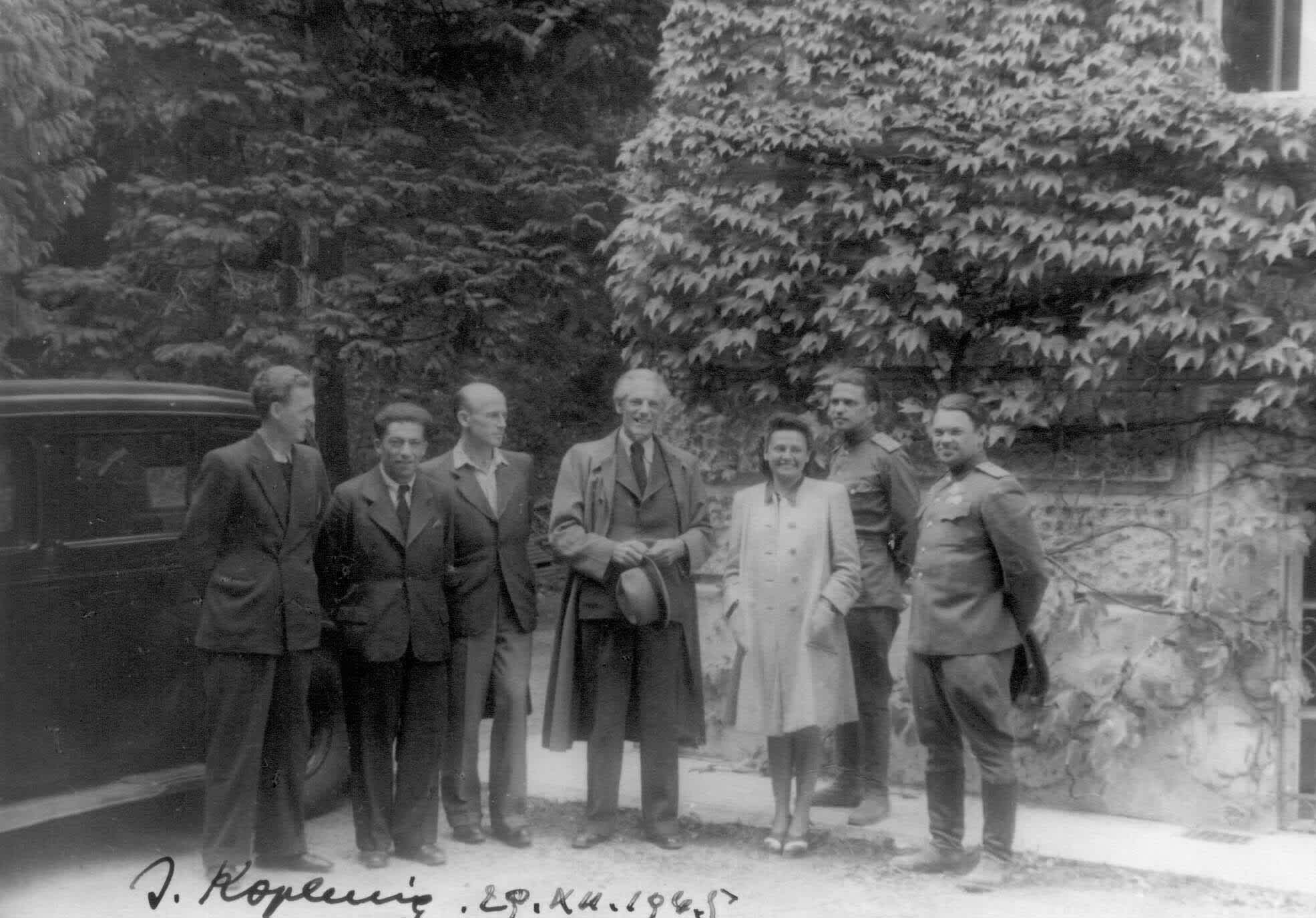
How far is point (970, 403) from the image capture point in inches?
213

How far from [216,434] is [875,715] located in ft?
11.1

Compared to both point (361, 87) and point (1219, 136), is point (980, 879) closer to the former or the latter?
point (1219, 136)

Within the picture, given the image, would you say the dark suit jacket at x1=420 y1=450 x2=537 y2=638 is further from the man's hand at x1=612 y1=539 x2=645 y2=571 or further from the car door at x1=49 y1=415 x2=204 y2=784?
the car door at x1=49 y1=415 x2=204 y2=784

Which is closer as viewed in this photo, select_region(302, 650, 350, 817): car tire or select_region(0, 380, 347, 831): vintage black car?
select_region(0, 380, 347, 831): vintage black car

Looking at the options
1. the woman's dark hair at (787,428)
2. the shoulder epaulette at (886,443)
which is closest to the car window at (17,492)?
the woman's dark hair at (787,428)

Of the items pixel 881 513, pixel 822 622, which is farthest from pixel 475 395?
pixel 881 513

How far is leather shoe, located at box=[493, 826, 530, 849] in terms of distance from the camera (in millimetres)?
5758

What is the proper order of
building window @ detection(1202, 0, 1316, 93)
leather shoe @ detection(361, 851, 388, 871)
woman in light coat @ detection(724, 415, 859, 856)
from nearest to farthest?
leather shoe @ detection(361, 851, 388, 871), woman in light coat @ detection(724, 415, 859, 856), building window @ detection(1202, 0, 1316, 93)

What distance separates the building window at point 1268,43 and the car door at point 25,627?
20.2 feet

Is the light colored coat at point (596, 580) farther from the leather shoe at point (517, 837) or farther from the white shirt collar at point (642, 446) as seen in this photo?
the leather shoe at point (517, 837)

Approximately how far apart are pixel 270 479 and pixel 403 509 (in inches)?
22.3

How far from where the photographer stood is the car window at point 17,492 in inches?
201
